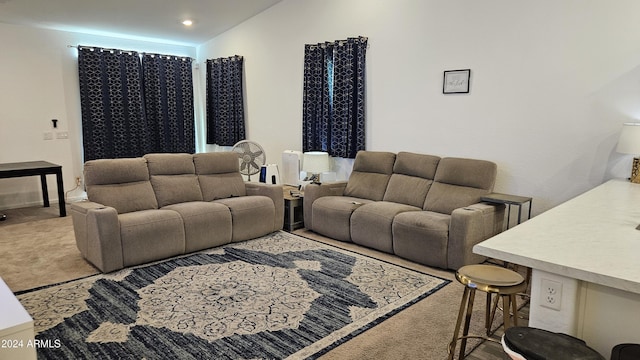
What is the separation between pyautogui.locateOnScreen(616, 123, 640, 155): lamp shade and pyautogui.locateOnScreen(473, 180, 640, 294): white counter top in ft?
3.40

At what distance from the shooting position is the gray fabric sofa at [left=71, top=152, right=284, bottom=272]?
3.53m

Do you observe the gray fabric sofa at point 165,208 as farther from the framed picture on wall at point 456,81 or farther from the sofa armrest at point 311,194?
the framed picture on wall at point 456,81

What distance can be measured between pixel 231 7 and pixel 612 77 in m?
4.68

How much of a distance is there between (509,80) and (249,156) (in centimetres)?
310

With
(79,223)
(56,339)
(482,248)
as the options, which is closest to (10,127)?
(79,223)

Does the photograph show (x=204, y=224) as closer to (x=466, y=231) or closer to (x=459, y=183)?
(x=466, y=231)

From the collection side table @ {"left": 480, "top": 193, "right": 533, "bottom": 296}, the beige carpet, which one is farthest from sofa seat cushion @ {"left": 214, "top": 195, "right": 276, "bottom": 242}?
side table @ {"left": 480, "top": 193, "right": 533, "bottom": 296}

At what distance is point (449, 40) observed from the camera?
426 cm

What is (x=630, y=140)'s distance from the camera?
307cm

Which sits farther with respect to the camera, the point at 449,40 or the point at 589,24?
the point at 449,40

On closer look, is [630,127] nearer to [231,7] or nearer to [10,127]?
[231,7]

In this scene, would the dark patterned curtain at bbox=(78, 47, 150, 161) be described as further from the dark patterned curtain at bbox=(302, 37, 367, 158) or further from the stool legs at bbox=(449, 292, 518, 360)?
the stool legs at bbox=(449, 292, 518, 360)

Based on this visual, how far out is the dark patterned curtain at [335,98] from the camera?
5008mm

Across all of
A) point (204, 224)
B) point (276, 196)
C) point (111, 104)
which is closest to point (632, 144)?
point (276, 196)
